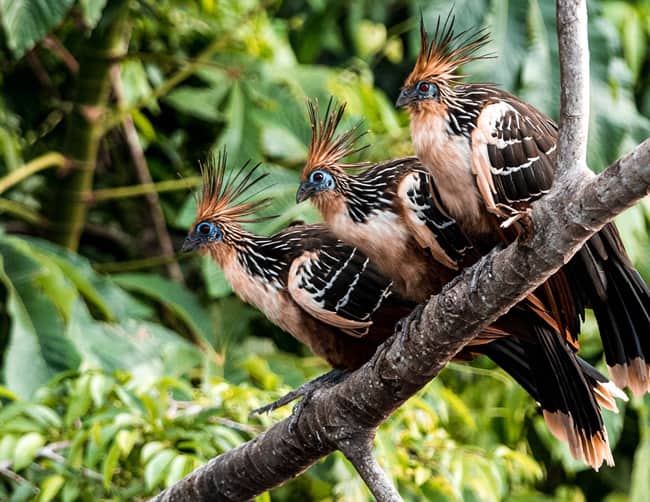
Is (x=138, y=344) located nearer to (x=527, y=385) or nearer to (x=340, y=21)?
(x=527, y=385)

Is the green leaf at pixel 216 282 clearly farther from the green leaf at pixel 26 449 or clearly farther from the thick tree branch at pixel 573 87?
the thick tree branch at pixel 573 87

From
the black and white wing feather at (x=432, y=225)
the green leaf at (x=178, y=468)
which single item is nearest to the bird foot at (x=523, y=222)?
the black and white wing feather at (x=432, y=225)

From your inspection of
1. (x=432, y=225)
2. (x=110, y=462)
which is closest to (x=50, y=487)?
(x=110, y=462)

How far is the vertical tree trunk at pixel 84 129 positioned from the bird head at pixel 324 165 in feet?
6.64

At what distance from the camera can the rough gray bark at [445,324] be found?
200cm

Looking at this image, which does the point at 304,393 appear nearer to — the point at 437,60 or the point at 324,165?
the point at 324,165

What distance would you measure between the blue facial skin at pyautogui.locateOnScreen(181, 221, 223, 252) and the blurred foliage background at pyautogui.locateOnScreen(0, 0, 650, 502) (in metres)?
0.51

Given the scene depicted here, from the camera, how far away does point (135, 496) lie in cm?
340

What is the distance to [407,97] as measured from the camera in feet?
8.62

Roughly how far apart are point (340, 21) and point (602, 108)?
89.3 inches

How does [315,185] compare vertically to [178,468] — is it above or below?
above

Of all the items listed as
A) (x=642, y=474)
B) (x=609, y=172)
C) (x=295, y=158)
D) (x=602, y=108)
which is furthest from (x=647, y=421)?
(x=609, y=172)

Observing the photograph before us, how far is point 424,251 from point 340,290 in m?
0.27

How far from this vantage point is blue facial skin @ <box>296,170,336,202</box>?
2.79 meters
